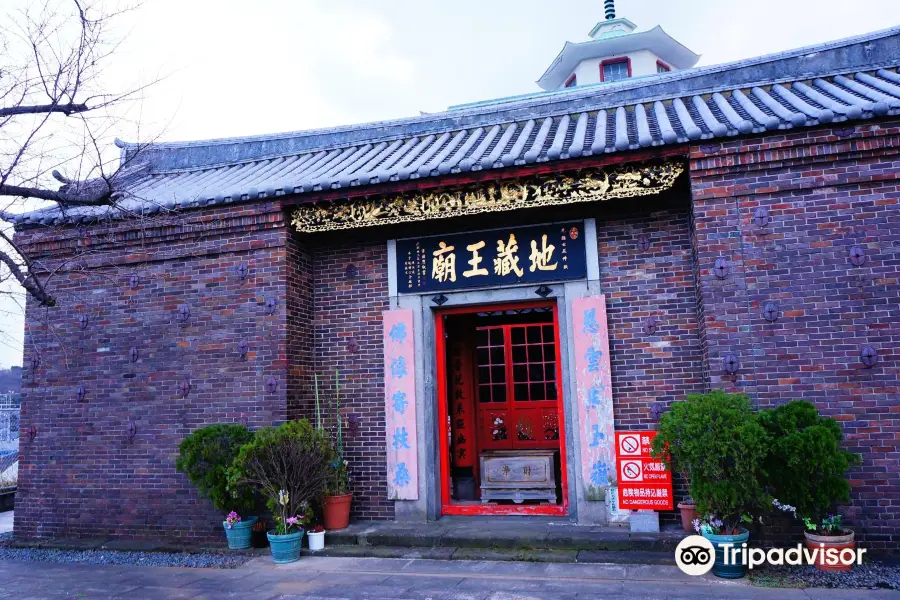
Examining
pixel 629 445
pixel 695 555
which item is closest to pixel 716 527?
pixel 695 555

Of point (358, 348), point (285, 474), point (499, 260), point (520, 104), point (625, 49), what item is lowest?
point (285, 474)

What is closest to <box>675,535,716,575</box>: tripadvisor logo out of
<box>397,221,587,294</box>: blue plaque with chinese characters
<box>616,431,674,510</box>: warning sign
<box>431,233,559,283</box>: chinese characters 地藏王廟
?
<box>616,431,674,510</box>: warning sign

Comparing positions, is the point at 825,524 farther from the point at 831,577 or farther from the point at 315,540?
the point at 315,540

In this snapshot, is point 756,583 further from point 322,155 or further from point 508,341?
point 322,155

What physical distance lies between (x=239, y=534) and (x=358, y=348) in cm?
228

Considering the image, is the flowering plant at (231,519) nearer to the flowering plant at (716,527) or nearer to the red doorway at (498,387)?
the red doorway at (498,387)

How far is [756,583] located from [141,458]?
6314 mm

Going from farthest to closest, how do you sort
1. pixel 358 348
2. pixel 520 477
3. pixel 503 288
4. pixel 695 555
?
pixel 520 477 < pixel 358 348 < pixel 503 288 < pixel 695 555

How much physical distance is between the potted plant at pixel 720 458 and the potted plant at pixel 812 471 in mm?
155

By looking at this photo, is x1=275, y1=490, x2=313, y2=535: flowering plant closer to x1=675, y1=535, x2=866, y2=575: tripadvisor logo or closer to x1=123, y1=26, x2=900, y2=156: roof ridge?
x1=675, y1=535, x2=866, y2=575: tripadvisor logo

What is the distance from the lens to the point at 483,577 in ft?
18.4

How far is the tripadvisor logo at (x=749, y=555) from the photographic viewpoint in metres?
5.26

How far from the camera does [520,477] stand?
8.23m

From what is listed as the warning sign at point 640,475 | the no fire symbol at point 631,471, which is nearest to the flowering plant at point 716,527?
the warning sign at point 640,475
